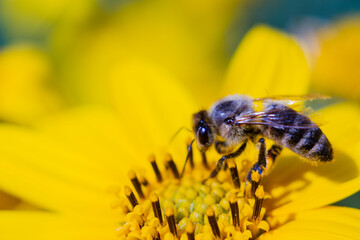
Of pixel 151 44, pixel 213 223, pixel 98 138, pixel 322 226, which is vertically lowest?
pixel 322 226

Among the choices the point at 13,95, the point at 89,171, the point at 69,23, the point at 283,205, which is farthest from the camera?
the point at 69,23

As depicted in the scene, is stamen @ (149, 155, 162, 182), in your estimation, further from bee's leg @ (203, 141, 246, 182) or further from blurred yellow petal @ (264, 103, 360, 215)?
blurred yellow petal @ (264, 103, 360, 215)

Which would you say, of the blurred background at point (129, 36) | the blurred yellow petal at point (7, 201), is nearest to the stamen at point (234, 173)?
the blurred yellow petal at point (7, 201)

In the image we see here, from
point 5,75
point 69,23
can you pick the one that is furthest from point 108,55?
point 5,75

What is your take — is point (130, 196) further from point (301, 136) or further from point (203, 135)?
point (301, 136)

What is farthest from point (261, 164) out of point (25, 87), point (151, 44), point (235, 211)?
point (151, 44)

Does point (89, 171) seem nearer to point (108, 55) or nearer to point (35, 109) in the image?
point (35, 109)

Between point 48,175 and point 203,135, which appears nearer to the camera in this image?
point 203,135
